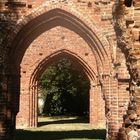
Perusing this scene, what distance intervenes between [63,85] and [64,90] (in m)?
0.35

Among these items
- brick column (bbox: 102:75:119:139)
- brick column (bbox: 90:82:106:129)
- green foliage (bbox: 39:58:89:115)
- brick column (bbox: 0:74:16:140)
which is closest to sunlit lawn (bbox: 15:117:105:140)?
brick column (bbox: 90:82:106:129)

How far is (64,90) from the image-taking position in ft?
84.3

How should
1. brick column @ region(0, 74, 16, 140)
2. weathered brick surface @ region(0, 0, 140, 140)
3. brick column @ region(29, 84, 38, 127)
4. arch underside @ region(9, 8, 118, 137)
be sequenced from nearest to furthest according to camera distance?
weathered brick surface @ region(0, 0, 140, 140) < brick column @ region(0, 74, 16, 140) < arch underside @ region(9, 8, 118, 137) < brick column @ region(29, 84, 38, 127)

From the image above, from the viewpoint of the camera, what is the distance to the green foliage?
83.1ft

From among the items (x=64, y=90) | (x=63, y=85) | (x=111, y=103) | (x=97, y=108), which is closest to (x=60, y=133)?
(x=97, y=108)

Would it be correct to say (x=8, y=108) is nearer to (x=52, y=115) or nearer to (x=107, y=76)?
(x=107, y=76)

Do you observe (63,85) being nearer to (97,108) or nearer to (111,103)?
(97,108)

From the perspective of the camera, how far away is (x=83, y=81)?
83.7ft

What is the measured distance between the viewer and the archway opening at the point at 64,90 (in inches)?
998

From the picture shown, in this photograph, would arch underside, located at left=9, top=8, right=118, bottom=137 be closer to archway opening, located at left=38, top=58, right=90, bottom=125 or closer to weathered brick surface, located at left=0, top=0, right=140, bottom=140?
weathered brick surface, located at left=0, top=0, right=140, bottom=140

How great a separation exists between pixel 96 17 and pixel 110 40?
0.65 m

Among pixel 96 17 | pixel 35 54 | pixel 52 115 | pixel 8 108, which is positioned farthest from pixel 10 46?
pixel 52 115

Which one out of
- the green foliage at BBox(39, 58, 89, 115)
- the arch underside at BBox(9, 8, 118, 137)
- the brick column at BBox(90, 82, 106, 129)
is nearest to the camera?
the arch underside at BBox(9, 8, 118, 137)

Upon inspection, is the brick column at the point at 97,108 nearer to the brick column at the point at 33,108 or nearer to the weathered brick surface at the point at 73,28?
the brick column at the point at 33,108
